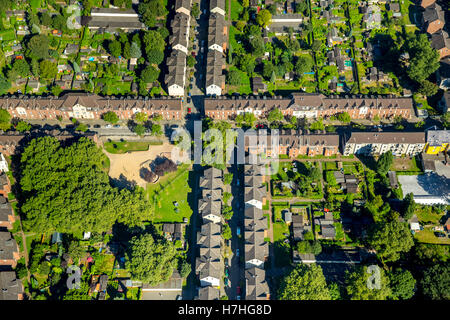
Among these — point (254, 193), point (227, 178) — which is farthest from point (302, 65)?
point (254, 193)

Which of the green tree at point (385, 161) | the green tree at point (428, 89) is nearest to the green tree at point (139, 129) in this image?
the green tree at point (385, 161)

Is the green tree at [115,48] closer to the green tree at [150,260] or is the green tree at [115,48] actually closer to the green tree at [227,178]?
the green tree at [227,178]

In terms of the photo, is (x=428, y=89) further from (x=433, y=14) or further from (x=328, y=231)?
(x=328, y=231)

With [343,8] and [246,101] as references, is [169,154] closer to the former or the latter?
[246,101]

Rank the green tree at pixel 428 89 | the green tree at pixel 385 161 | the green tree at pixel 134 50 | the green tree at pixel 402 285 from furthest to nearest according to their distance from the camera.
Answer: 1. the green tree at pixel 134 50
2. the green tree at pixel 428 89
3. the green tree at pixel 385 161
4. the green tree at pixel 402 285

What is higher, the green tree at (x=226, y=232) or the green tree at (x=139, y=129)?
the green tree at (x=139, y=129)

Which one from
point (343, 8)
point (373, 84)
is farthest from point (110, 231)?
point (343, 8)

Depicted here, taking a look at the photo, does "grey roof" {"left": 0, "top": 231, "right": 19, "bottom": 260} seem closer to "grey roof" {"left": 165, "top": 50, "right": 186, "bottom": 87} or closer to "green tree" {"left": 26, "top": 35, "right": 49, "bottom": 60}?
"grey roof" {"left": 165, "top": 50, "right": 186, "bottom": 87}
